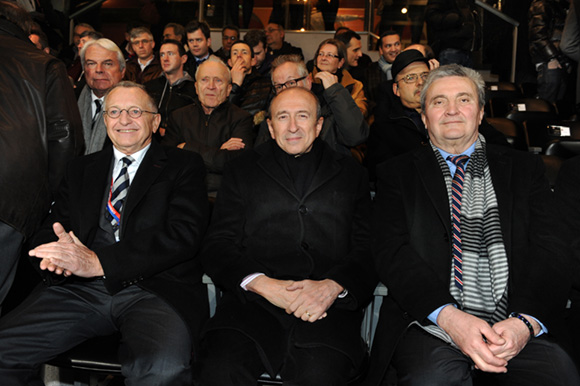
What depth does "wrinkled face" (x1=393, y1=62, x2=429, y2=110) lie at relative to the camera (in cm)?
346

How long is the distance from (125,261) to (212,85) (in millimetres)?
2000

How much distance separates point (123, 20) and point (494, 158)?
26.7ft

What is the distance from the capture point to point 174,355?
214cm

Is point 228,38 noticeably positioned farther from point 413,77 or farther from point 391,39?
point 413,77

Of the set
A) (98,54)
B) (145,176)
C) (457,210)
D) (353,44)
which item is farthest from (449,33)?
(145,176)

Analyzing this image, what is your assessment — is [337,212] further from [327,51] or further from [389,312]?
[327,51]

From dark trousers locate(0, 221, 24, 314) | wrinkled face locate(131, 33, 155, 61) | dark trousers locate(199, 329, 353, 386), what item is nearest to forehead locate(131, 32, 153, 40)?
wrinkled face locate(131, 33, 155, 61)

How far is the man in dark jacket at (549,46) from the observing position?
635cm

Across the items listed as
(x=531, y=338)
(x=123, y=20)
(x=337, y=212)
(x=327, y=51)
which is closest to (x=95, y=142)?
(x=337, y=212)

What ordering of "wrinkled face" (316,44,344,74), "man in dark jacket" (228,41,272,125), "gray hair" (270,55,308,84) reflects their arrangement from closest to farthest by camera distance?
"gray hair" (270,55,308,84) → "wrinkled face" (316,44,344,74) → "man in dark jacket" (228,41,272,125)

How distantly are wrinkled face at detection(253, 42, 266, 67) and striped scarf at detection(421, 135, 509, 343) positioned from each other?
4179 millimetres

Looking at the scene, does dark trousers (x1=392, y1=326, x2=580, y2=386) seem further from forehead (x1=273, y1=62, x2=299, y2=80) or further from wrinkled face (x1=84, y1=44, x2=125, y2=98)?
wrinkled face (x1=84, y1=44, x2=125, y2=98)

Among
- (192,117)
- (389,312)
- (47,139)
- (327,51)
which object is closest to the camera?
(389,312)

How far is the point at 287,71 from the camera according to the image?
3840 mm
